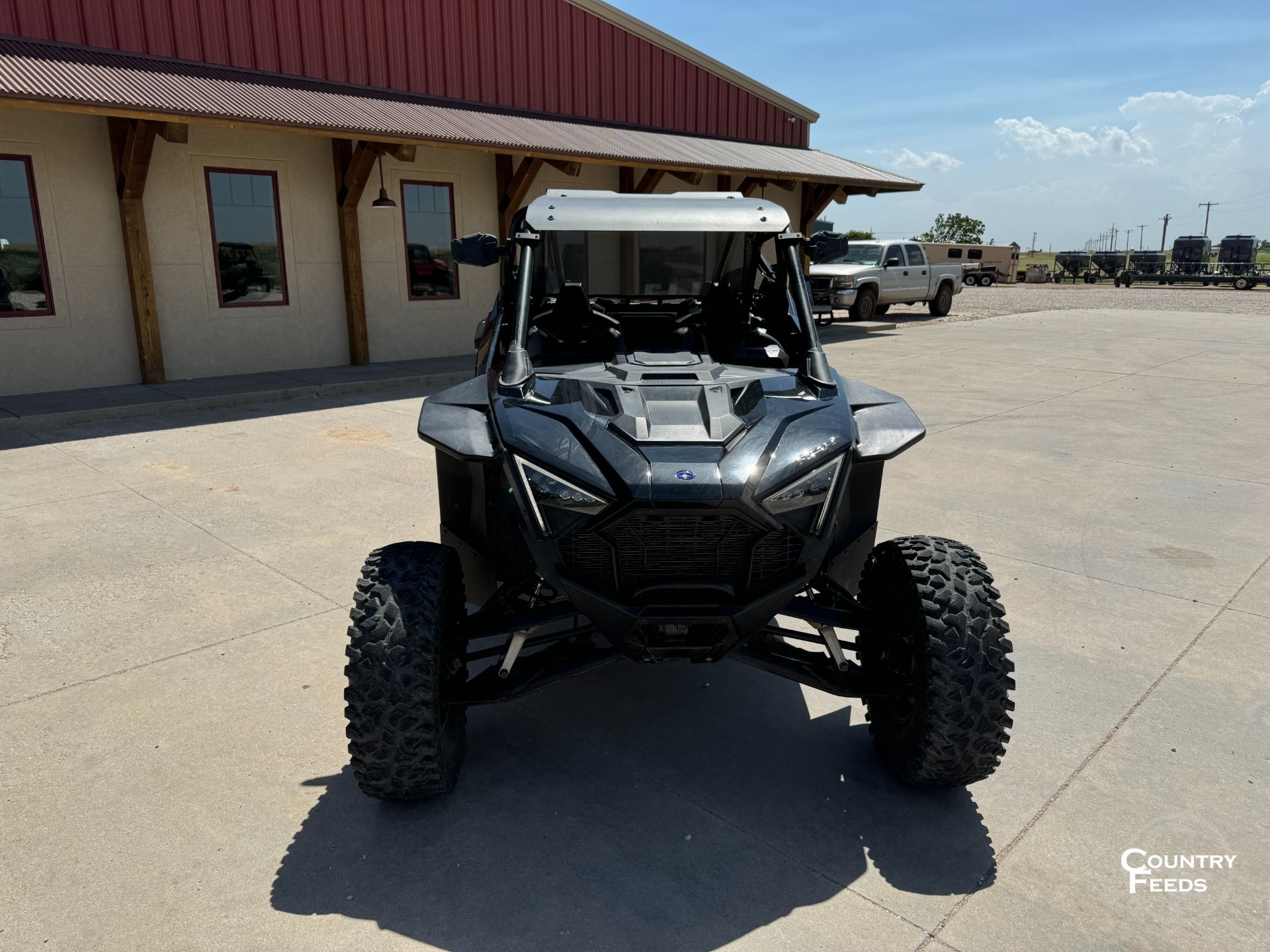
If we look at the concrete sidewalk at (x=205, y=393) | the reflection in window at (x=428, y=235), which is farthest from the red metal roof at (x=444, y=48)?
the concrete sidewalk at (x=205, y=393)

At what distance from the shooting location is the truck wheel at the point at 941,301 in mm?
24594

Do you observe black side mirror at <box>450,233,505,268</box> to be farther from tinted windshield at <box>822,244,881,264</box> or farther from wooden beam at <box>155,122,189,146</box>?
tinted windshield at <box>822,244,881,264</box>

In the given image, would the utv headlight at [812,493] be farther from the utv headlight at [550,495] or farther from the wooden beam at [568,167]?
the wooden beam at [568,167]

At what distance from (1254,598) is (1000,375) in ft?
29.5

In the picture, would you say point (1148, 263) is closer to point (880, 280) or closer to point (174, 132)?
point (880, 280)

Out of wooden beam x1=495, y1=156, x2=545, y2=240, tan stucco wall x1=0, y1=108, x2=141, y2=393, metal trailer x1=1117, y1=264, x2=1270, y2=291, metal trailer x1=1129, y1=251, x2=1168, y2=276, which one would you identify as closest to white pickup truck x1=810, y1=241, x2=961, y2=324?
wooden beam x1=495, y1=156, x2=545, y2=240

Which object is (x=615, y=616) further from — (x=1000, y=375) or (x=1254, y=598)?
(x=1000, y=375)

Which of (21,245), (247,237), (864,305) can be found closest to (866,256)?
(864,305)

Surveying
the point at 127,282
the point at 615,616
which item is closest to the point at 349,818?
the point at 615,616

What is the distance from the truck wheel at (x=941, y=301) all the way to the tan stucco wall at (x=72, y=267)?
19.7 metres

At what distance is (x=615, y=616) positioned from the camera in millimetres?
2793

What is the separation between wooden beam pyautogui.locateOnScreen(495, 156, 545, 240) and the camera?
49.0 feet

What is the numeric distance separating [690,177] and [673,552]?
15.9 meters

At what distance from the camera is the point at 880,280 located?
2248 cm
